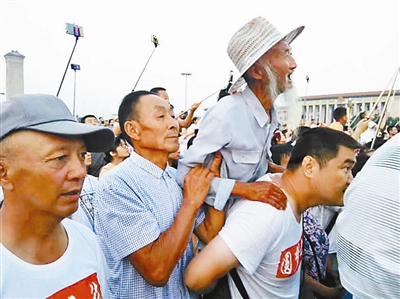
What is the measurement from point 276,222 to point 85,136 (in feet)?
2.92

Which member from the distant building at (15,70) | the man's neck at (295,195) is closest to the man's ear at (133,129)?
the man's neck at (295,195)

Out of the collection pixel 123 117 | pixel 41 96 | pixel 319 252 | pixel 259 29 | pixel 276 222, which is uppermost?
pixel 259 29

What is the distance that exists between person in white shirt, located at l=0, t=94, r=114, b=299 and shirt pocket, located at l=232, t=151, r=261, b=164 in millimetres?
748

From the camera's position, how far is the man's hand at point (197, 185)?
5.39 ft

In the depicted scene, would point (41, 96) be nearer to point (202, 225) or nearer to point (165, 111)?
point (165, 111)

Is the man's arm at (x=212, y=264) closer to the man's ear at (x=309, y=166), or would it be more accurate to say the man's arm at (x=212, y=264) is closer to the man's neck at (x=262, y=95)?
the man's ear at (x=309, y=166)

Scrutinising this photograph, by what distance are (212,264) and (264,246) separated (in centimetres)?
23

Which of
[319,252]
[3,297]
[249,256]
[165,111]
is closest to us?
[3,297]

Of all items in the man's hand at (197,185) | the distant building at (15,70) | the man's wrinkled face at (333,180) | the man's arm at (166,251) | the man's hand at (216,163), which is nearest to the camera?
the man's arm at (166,251)

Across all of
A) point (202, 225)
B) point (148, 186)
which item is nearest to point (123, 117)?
point (148, 186)

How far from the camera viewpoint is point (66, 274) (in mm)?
1142

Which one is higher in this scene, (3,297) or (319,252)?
(3,297)

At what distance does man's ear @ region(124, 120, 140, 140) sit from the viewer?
192 cm

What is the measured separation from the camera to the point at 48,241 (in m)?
1.17
